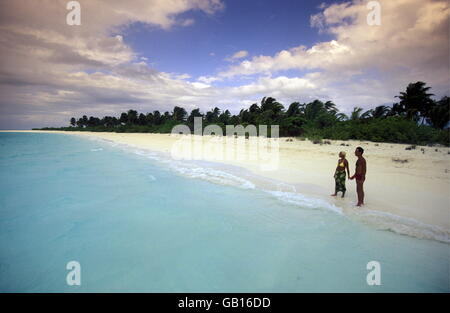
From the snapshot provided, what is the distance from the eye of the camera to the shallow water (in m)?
3.48

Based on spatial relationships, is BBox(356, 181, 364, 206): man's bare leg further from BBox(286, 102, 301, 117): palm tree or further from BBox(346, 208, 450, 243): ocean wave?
BBox(286, 102, 301, 117): palm tree

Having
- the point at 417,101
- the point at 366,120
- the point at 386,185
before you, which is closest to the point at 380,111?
the point at 417,101

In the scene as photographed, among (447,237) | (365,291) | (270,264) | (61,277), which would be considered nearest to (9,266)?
(61,277)

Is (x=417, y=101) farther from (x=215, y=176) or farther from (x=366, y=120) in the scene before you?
(x=215, y=176)

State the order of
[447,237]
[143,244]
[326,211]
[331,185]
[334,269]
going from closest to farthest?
[334,269] → [447,237] → [143,244] → [326,211] → [331,185]

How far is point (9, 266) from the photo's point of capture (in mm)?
4078

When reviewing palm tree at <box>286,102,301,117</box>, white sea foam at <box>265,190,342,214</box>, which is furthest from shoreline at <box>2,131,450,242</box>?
palm tree at <box>286,102,301,117</box>

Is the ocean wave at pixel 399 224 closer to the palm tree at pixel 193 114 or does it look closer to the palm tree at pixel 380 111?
the palm tree at pixel 380 111

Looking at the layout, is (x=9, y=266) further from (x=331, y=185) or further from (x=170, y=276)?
(x=331, y=185)

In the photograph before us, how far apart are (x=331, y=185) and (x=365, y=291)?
210 inches

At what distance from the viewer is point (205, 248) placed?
14.7 ft

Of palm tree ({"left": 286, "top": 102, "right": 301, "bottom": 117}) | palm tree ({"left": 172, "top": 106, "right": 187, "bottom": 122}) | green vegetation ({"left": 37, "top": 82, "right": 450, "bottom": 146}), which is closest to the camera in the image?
green vegetation ({"left": 37, "top": 82, "right": 450, "bottom": 146})

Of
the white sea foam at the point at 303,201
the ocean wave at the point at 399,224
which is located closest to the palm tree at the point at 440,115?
the ocean wave at the point at 399,224
